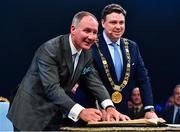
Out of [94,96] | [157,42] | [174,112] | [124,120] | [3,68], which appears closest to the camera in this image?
[124,120]

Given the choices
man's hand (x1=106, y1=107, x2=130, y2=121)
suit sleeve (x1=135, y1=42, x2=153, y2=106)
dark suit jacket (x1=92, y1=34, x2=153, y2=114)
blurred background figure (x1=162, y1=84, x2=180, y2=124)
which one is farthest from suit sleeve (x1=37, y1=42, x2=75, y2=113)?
blurred background figure (x1=162, y1=84, x2=180, y2=124)

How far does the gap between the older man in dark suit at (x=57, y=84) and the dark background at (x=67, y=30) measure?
3.30 m

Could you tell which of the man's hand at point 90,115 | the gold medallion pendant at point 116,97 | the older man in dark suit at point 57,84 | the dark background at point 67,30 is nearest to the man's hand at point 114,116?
the older man in dark suit at point 57,84

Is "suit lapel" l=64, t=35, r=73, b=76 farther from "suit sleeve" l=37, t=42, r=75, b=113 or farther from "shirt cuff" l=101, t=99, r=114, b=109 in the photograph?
"shirt cuff" l=101, t=99, r=114, b=109

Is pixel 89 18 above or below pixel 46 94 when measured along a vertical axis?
above

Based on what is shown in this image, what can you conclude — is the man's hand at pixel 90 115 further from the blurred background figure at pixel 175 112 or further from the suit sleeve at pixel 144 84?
the blurred background figure at pixel 175 112

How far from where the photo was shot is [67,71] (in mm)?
2074

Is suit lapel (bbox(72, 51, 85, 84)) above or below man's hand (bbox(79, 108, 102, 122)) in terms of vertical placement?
above

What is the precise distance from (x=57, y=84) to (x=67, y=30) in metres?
3.56

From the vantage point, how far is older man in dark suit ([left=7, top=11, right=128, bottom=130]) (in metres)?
1.96

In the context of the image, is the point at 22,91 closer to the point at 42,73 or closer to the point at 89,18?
the point at 42,73

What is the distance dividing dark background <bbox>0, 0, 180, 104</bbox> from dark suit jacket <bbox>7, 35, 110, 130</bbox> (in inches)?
130

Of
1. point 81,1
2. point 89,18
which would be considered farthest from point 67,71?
point 81,1

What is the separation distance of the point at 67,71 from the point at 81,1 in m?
3.49
